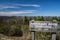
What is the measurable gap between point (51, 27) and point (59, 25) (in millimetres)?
286

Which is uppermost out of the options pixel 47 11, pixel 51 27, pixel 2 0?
pixel 2 0

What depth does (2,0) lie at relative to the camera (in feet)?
22.5

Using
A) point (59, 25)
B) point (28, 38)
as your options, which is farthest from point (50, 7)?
point (28, 38)

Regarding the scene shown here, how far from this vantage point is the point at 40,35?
21.3 ft

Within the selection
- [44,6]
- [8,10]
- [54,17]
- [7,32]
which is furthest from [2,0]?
[54,17]

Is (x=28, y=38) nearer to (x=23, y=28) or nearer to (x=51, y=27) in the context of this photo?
(x=23, y=28)

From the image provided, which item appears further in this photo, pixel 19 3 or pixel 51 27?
pixel 19 3

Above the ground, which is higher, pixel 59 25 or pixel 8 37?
pixel 59 25

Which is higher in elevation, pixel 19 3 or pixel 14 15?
pixel 19 3

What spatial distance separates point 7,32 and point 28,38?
3.04ft

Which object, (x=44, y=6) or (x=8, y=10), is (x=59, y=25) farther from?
(x=8, y=10)

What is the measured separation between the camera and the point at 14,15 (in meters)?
6.88

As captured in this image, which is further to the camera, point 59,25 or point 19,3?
point 19,3

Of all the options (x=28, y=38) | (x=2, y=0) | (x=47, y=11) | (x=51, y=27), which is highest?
(x=2, y=0)
